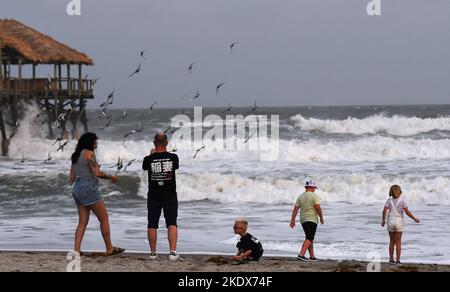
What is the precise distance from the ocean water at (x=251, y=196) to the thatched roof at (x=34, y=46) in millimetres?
2798

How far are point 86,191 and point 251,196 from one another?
435 inches

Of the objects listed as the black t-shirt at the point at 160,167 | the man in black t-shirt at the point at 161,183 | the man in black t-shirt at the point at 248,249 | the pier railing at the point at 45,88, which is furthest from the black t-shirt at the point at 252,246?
the pier railing at the point at 45,88

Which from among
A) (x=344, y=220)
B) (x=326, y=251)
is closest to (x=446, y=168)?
(x=344, y=220)

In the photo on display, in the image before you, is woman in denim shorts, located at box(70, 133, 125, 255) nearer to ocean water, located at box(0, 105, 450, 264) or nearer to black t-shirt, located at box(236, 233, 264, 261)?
black t-shirt, located at box(236, 233, 264, 261)

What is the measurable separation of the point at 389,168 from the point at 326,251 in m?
15.4

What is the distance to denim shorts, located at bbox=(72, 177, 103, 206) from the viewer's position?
8.80 m

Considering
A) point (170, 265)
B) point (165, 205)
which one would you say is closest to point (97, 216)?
point (165, 205)

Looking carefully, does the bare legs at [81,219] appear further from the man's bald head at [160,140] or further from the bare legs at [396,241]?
the bare legs at [396,241]

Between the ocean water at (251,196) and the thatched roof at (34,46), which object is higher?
the thatched roof at (34,46)

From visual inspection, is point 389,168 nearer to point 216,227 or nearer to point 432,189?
point 432,189

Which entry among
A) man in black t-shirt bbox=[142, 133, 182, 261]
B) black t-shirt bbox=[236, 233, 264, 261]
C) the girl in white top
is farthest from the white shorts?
man in black t-shirt bbox=[142, 133, 182, 261]

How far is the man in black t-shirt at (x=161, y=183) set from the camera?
872 centimetres

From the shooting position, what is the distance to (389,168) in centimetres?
2597

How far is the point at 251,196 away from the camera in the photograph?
64.5 feet
